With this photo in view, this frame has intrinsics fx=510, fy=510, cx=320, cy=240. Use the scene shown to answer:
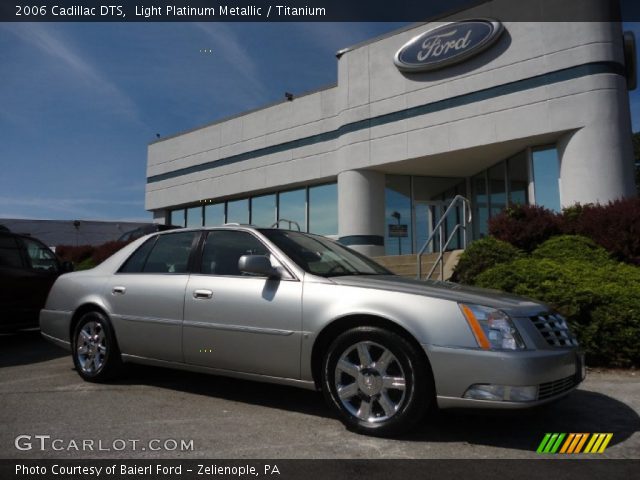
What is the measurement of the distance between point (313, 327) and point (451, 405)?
3.39ft

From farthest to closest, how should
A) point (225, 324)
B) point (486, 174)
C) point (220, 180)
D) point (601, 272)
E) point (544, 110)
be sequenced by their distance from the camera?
point (220, 180), point (486, 174), point (544, 110), point (601, 272), point (225, 324)

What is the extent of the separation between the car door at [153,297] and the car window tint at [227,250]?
192 mm

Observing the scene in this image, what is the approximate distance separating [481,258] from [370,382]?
17.8ft

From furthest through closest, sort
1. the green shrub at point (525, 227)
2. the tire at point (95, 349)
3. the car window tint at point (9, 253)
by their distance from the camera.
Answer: the green shrub at point (525, 227), the car window tint at point (9, 253), the tire at point (95, 349)

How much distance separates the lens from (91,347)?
4812mm

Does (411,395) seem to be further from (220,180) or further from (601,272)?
(220,180)

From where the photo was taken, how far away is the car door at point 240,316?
366cm

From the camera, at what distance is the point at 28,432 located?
132 inches

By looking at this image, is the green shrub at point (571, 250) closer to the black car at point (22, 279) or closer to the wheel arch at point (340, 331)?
the wheel arch at point (340, 331)

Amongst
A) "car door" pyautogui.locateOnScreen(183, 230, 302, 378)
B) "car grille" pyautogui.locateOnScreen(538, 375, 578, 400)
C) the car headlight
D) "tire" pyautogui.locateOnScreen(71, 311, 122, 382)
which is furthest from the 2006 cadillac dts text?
"car grille" pyautogui.locateOnScreen(538, 375, 578, 400)

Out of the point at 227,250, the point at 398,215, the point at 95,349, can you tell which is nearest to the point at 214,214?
the point at 398,215

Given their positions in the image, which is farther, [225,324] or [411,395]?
Answer: [225,324]
